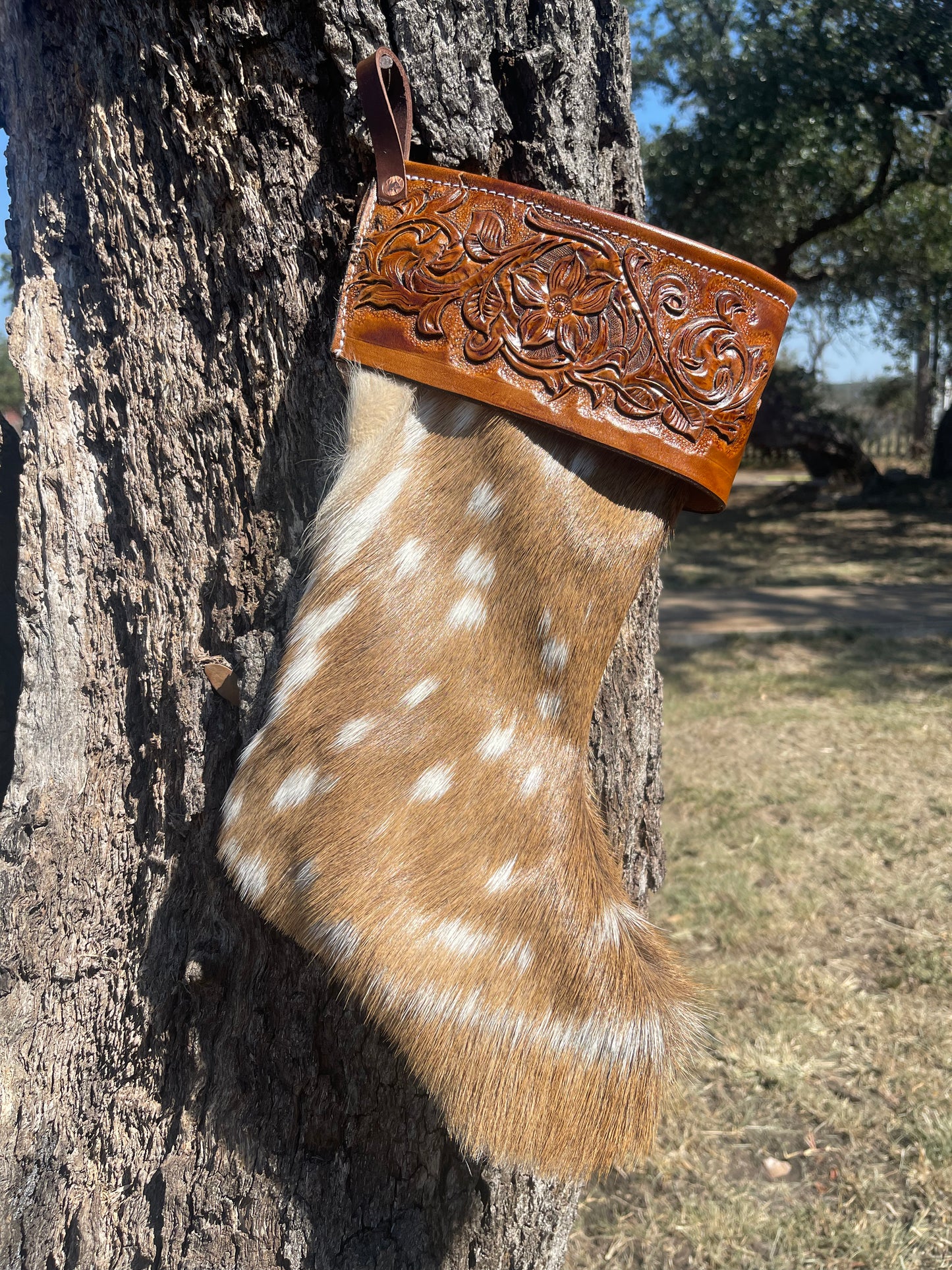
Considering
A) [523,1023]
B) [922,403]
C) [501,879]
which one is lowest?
[523,1023]

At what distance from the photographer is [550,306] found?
0.95 m

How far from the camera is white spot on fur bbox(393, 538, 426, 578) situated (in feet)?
3.17

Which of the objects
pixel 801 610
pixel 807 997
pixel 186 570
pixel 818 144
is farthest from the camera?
pixel 818 144

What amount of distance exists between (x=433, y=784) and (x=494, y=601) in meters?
0.21

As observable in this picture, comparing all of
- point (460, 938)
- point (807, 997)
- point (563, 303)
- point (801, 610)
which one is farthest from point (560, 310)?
point (801, 610)

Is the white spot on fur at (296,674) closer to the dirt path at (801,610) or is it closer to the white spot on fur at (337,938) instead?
the white spot on fur at (337,938)

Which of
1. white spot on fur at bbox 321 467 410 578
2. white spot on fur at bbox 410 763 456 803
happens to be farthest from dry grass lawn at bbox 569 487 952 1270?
white spot on fur at bbox 321 467 410 578

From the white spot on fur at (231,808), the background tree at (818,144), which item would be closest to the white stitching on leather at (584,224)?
the white spot on fur at (231,808)

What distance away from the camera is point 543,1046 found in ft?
2.85

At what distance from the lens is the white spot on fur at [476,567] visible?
0.97 m

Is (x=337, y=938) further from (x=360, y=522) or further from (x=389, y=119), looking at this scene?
(x=389, y=119)

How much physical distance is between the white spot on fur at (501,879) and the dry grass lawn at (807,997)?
11.4 inches

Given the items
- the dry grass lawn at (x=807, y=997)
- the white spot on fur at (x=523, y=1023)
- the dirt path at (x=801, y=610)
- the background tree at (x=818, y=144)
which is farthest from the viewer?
the background tree at (x=818, y=144)

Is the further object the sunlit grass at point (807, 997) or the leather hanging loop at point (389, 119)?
the sunlit grass at point (807, 997)
